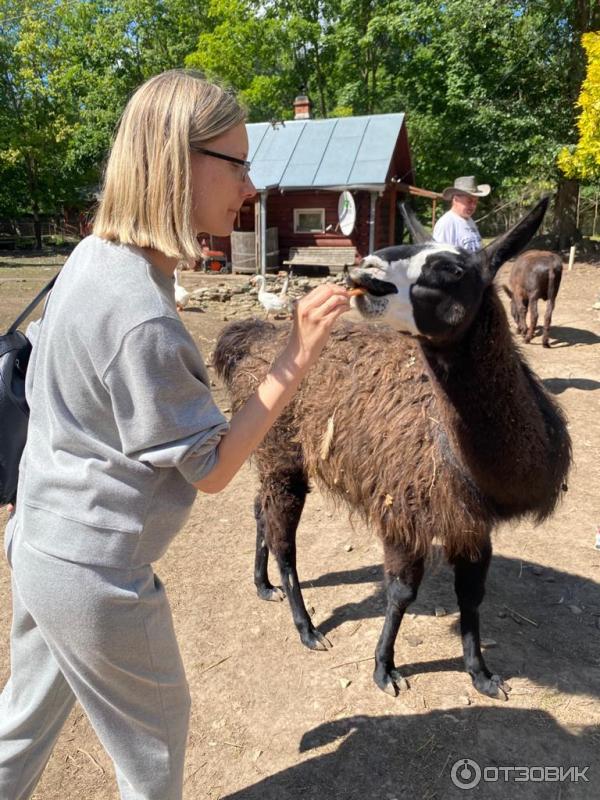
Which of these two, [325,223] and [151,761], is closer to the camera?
[151,761]

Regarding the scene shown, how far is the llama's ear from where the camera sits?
2.18 metres

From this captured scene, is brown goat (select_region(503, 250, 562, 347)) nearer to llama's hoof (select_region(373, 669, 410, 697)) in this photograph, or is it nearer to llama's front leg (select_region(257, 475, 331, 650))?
llama's front leg (select_region(257, 475, 331, 650))

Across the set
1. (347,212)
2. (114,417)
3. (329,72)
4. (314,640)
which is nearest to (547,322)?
(314,640)

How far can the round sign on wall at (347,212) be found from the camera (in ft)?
54.5

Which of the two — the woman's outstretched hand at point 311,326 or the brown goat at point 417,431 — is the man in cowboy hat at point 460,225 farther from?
the woman's outstretched hand at point 311,326

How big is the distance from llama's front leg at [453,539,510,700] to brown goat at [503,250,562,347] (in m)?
7.51

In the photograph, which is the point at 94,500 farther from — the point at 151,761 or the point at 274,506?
the point at 274,506

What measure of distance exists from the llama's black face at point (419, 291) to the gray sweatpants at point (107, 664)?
1219 mm

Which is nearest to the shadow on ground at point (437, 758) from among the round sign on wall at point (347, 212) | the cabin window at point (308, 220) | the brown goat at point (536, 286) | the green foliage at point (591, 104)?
the brown goat at point (536, 286)

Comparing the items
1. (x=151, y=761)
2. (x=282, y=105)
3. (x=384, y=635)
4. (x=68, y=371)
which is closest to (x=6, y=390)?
(x=68, y=371)

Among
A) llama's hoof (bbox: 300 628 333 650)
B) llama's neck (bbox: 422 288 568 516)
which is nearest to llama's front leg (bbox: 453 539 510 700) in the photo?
llama's neck (bbox: 422 288 568 516)

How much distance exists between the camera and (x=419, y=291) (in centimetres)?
213

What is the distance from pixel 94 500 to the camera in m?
1.36

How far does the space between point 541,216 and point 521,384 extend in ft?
2.23
